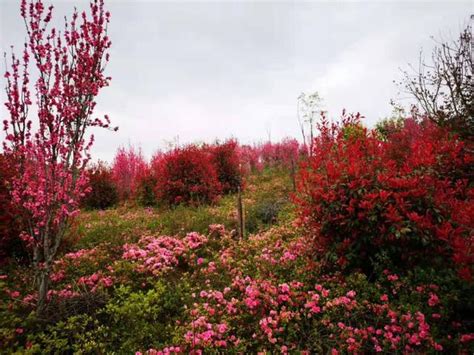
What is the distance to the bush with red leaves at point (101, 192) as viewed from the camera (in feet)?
41.4

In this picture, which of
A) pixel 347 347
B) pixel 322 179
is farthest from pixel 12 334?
pixel 322 179

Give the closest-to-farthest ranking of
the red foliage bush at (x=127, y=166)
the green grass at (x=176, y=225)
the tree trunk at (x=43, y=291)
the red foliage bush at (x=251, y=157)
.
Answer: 1. the tree trunk at (x=43, y=291)
2. the green grass at (x=176, y=225)
3. the red foliage bush at (x=127, y=166)
4. the red foliage bush at (x=251, y=157)

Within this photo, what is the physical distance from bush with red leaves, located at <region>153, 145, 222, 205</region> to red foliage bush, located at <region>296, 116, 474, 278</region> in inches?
252

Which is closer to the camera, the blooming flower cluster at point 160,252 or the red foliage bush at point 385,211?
the red foliage bush at point 385,211

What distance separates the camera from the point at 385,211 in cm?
353

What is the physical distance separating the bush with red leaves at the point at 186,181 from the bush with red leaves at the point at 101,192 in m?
3.51

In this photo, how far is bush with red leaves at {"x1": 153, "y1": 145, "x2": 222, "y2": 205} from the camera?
10242 mm

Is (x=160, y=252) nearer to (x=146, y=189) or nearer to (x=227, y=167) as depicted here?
(x=146, y=189)

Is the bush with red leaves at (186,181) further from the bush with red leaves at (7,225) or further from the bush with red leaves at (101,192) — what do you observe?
the bush with red leaves at (7,225)

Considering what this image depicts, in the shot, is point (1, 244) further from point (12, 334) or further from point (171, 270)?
point (171, 270)

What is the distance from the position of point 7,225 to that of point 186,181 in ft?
19.4

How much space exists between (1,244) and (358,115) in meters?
6.87

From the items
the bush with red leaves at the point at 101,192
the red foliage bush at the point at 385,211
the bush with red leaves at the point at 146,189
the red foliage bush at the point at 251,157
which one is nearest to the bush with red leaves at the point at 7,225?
the red foliage bush at the point at 385,211

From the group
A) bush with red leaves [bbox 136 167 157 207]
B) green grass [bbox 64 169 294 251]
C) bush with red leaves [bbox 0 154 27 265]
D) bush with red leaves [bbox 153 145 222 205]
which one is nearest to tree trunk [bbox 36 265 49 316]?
bush with red leaves [bbox 0 154 27 265]
